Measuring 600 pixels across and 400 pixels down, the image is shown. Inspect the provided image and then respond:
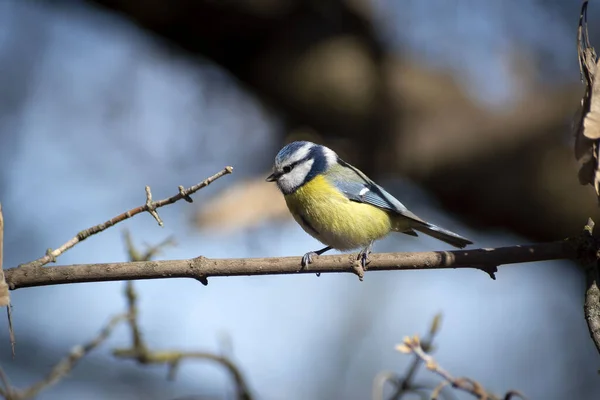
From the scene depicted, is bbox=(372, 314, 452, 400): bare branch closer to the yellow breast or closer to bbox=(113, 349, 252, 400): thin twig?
bbox=(113, 349, 252, 400): thin twig

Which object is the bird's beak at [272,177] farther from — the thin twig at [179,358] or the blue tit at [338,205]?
the thin twig at [179,358]

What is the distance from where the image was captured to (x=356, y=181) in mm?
3322

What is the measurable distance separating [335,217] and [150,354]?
3.36 feet

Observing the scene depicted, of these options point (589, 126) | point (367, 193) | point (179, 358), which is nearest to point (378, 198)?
point (367, 193)

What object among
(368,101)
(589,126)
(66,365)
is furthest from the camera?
(368,101)

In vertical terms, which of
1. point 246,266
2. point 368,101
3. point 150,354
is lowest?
point 150,354

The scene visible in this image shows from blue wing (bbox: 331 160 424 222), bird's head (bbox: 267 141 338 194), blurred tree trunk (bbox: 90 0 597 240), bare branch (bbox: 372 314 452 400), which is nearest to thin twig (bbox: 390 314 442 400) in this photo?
bare branch (bbox: 372 314 452 400)

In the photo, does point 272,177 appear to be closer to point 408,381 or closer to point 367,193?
point 367,193

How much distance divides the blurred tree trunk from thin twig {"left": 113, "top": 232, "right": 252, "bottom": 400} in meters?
2.67

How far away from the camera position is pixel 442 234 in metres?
3.13

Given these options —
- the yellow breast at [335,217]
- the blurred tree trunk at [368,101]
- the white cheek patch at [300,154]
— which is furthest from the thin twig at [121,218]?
the blurred tree trunk at [368,101]

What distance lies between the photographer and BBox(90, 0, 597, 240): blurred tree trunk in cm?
493

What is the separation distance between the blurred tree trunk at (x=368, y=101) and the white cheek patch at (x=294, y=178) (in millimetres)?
1745

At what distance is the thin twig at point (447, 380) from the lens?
1694 mm
